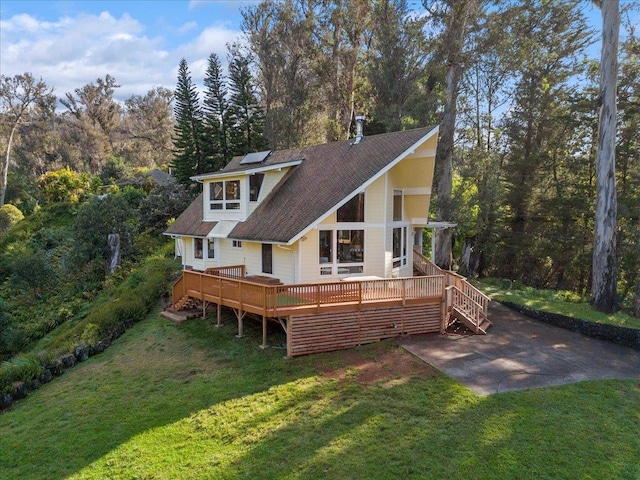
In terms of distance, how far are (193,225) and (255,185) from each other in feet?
13.3

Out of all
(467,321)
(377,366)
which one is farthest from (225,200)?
(467,321)

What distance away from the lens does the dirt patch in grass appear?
9.56m

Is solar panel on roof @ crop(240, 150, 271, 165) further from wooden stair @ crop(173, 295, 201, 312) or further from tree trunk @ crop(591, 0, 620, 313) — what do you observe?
tree trunk @ crop(591, 0, 620, 313)

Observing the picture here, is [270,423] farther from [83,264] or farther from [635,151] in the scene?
[635,151]

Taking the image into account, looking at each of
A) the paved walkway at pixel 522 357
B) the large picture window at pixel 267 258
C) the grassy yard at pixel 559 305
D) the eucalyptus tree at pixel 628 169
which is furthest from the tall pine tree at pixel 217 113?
the eucalyptus tree at pixel 628 169

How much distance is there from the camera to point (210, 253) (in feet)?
57.9

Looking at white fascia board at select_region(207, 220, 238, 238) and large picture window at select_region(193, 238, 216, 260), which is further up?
white fascia board at select_region(207, 220, 238, 238)

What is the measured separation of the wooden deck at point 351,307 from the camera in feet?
35.9

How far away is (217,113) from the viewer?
106 ft

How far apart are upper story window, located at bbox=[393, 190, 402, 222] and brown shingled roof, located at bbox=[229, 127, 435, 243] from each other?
2.12 metres

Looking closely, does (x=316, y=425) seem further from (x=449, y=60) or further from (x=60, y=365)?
(x=449, y=60)

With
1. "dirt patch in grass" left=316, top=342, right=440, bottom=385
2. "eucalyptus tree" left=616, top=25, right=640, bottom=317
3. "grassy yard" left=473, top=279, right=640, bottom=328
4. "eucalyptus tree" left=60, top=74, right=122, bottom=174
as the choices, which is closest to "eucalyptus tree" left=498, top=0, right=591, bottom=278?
"eucalyptus tree" left=616, top=25, right=640, bottom=317

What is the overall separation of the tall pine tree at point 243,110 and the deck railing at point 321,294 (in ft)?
67.0

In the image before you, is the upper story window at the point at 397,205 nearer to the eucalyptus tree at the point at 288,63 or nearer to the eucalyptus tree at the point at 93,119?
the eucalyptus tree at the point at 288,63
